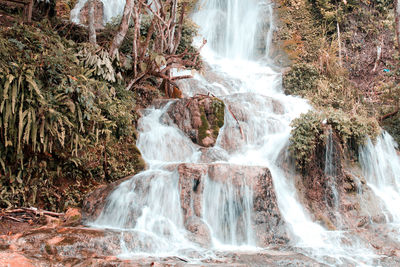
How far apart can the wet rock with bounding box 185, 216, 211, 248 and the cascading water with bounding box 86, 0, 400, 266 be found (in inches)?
4.1

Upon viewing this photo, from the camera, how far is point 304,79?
47.7 feet

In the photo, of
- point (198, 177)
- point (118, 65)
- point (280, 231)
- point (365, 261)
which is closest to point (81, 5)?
point (118, 65)

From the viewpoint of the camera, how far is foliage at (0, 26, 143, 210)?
19.1ft

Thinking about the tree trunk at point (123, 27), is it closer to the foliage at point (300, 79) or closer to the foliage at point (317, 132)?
the foliage at point (317, 132)

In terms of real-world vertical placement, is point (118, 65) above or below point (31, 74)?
above

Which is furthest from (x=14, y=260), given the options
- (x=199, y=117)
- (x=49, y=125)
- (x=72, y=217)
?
(x=199, y=117)

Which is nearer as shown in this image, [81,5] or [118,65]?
[118,65]

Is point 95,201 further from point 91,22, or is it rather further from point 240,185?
point 91,22

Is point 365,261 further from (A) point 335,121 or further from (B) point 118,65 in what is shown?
(B) point 118,65

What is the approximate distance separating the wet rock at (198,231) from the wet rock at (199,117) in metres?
3.26

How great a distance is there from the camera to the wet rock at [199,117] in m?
9.50

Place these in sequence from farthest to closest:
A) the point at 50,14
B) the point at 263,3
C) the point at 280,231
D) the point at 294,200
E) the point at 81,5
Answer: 1. the point at 263,3
2. the point at 81,5
3. the point at 50,14
4. the point at 294,200
5. the point at 280,231

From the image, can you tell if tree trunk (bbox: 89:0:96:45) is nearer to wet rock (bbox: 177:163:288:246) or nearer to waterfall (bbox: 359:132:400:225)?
wet rock (bbox: 177:163:288:246)

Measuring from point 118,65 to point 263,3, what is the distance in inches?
→ 633
